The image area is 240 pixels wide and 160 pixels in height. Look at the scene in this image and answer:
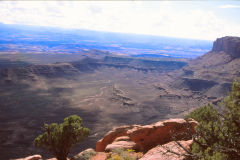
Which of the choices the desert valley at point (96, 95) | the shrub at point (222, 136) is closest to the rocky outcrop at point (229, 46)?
the desert valley at point (96, 95)

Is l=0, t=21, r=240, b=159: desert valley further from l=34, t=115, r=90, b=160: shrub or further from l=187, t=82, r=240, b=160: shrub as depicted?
l=187, t=82, r=240, b=160: shrub

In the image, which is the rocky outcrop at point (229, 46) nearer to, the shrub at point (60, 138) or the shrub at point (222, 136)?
the shrub at point (222, 136)

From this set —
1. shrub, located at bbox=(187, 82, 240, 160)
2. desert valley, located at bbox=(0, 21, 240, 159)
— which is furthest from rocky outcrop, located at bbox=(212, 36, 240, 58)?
shrub, located at bbox=(187, 82, 240, 160)

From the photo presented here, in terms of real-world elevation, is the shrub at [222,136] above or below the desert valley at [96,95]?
above

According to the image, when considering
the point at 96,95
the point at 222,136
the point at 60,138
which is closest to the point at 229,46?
the point at 96,95

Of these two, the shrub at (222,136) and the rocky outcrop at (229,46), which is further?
the rocky outcrop at (229,46)

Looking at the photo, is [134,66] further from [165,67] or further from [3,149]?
[3,149]

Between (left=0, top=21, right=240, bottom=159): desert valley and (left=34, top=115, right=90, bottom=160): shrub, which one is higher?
(left=34, top=115, right=90, bottom=160): shrub

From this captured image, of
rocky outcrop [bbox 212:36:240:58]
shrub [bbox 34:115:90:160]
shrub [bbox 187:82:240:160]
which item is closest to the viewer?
shrub [bbox 187:82:240:160]

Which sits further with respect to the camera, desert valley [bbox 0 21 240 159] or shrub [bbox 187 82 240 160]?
desert valley [bbox 0 21 240 159]
